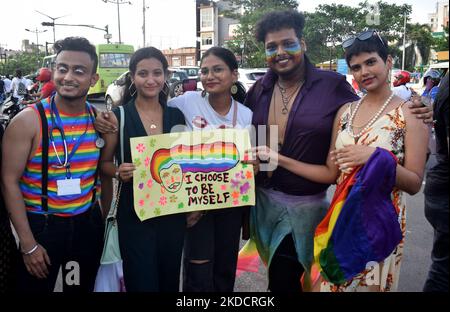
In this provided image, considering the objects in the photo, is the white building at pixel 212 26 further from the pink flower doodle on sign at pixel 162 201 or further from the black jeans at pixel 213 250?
the pink flower doodle on sign at pixel 162 201

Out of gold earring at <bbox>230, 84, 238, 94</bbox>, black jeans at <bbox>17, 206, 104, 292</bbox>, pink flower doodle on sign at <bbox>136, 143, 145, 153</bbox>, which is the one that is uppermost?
gold earring at <bbox>230, 84, 238, 94</bbox>

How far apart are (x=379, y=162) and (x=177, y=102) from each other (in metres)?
1.27

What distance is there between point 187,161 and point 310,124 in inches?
29.6

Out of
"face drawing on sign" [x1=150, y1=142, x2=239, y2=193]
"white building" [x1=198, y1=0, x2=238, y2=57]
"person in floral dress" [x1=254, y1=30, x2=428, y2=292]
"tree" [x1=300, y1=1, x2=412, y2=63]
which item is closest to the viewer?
"person in floral dress" [x1=254, y1=30, x2=428, y2=292]

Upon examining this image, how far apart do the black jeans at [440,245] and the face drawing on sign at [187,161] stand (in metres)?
1.11

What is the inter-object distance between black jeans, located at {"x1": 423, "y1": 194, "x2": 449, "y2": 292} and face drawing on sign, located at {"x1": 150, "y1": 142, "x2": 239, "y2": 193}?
3.63ft

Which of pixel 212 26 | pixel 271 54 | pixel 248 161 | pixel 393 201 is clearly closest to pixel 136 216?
pixel 248 161

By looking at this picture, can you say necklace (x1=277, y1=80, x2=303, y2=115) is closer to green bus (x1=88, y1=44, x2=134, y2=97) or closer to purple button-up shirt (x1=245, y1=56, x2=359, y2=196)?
purple button-up shirt (x1=245, y1=56, x2=359, y2=196)

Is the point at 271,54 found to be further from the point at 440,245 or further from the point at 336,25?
the point at 336,25

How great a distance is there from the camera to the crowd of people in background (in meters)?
2.05

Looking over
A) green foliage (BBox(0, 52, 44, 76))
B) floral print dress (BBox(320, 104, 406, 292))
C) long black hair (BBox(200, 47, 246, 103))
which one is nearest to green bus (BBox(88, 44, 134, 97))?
long black hair (BBox(200, 47, 246, 103))

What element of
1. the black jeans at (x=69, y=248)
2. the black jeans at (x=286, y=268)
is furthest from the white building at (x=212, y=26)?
the black jeans at (x=69, y=248)

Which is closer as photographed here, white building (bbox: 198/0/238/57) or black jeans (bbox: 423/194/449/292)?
black jeans (bbox: 423/194/449/292)

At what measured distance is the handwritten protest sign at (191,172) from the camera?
225 cm
